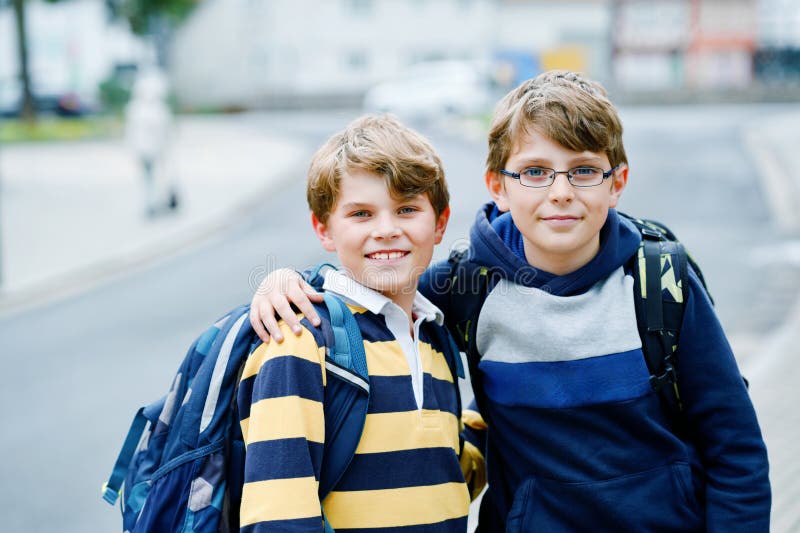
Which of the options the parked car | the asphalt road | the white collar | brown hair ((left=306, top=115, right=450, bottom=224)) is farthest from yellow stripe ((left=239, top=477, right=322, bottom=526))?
the parked car

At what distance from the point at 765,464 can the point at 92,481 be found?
3822 mm

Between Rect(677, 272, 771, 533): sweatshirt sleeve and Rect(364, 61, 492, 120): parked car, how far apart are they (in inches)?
1055

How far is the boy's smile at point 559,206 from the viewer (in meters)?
2.12

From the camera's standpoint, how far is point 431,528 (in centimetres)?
202

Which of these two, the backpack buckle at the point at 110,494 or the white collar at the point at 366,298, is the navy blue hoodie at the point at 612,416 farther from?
the backpack buckle at the point at 110,494

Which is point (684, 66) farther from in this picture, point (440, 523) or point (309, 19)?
point (440, 523)

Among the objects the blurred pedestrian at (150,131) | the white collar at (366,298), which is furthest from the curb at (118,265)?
the white collar at (366,298)

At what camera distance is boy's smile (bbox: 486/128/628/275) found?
212cm

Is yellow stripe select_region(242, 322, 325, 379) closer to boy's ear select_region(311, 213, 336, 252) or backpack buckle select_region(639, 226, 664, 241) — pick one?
boy's ear select_region(311, 213, 336, 252)

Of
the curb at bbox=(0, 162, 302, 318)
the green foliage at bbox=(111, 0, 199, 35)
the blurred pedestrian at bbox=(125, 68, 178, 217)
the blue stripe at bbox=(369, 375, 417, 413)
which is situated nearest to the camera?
the blue stripe at bbox=(369, 375, 417, 413)

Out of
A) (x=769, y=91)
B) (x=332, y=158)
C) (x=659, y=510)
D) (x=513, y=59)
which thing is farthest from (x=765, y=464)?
(x=513, y=59)

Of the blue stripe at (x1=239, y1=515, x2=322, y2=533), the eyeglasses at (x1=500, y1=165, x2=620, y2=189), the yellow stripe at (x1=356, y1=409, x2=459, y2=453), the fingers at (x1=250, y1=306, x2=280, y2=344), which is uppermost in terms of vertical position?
the eyeglasses at (x1=500, y1=165, x2=620, y2=189)

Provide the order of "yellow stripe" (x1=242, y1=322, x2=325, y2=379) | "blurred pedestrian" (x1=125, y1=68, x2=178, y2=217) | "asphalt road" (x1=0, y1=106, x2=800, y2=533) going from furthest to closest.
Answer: "blurred pedestrian" (x1=125, y1=68, x2=178, y2=217) < "asphalt road" (x1=0, y1=106, x2=800, y2=533) < "yellow stripe" (x1=242, y1=322, x2=325, y2=379)

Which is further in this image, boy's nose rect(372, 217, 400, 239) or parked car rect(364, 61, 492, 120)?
parked car rect(364, 61, 492, 120)
